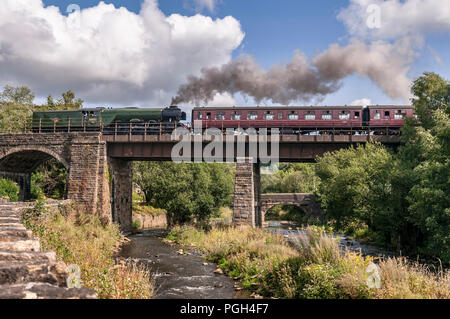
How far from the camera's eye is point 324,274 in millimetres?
9531

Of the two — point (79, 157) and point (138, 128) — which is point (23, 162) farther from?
point (138, 128)

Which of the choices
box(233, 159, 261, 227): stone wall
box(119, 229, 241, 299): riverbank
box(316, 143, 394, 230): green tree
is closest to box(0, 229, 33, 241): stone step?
box(119, 229, 241, 299): riverbank

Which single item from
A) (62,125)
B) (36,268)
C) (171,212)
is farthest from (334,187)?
(62,125)

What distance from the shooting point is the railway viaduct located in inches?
971

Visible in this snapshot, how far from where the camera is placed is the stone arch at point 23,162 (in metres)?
27.7

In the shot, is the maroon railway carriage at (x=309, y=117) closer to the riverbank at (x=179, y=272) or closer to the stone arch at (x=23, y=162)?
the riverbank at (x=179, y=272)

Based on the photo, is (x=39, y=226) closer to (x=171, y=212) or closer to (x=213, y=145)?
(x=213, y=145)

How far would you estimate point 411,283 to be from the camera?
893cm

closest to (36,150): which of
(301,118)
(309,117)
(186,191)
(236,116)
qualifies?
(186,191)

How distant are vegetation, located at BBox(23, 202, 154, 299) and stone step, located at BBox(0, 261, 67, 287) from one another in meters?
3.37

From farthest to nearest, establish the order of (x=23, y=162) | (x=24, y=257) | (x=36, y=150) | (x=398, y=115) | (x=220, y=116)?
1. (x=23, y=162)
2. (x=220, y=116)
3. (x=398, y=115)
4. (x=36, y=150)
5. (x=24, y=257)

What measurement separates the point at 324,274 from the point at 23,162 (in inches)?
1173

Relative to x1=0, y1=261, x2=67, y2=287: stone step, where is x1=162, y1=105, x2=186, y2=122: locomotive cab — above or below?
above

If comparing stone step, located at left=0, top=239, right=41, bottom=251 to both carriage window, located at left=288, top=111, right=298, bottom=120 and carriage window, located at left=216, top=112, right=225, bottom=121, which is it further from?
carriage window, located at left=288, top=111, right=298, bottom=120
